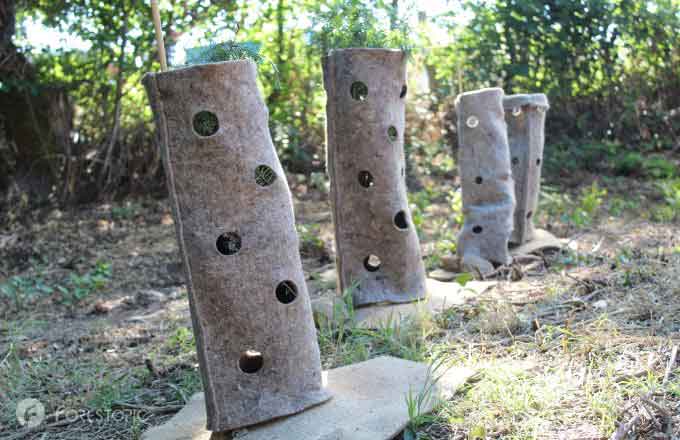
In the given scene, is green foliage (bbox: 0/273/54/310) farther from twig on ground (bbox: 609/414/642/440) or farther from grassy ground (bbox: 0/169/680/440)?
twig on ground (bbox: 609/414/642/440)

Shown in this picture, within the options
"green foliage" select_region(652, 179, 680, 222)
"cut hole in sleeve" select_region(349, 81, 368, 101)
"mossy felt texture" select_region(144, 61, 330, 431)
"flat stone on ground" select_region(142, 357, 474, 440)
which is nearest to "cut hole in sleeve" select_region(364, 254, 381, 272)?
"cut hole in sleeve" select_region(349, 81, 368, 101)

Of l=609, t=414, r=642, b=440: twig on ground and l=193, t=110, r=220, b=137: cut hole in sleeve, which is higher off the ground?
l=193, t=110, r=220, b=137: cut hole in sleeve

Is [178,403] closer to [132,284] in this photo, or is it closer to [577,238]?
[132,284]

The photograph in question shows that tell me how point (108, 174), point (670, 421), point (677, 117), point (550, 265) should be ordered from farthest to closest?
point (677, 117) < point (108, 174) < point (550, 265) < point (670, 421)

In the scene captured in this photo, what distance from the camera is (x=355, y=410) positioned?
8.61ft

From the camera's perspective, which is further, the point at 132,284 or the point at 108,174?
the point at 108,174

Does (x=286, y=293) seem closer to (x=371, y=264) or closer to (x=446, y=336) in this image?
(x=446, y=336)

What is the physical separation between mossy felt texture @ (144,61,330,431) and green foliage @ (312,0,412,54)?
1.49m

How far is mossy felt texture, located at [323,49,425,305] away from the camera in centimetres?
384

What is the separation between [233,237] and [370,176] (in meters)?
1.51

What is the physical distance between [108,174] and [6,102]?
4.20 feet

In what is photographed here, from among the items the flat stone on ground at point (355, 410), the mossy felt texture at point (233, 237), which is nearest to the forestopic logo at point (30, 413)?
the flat stone on ground at point (355, 410)

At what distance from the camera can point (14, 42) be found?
7.17 metres

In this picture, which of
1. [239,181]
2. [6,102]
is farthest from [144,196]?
[239,181]
